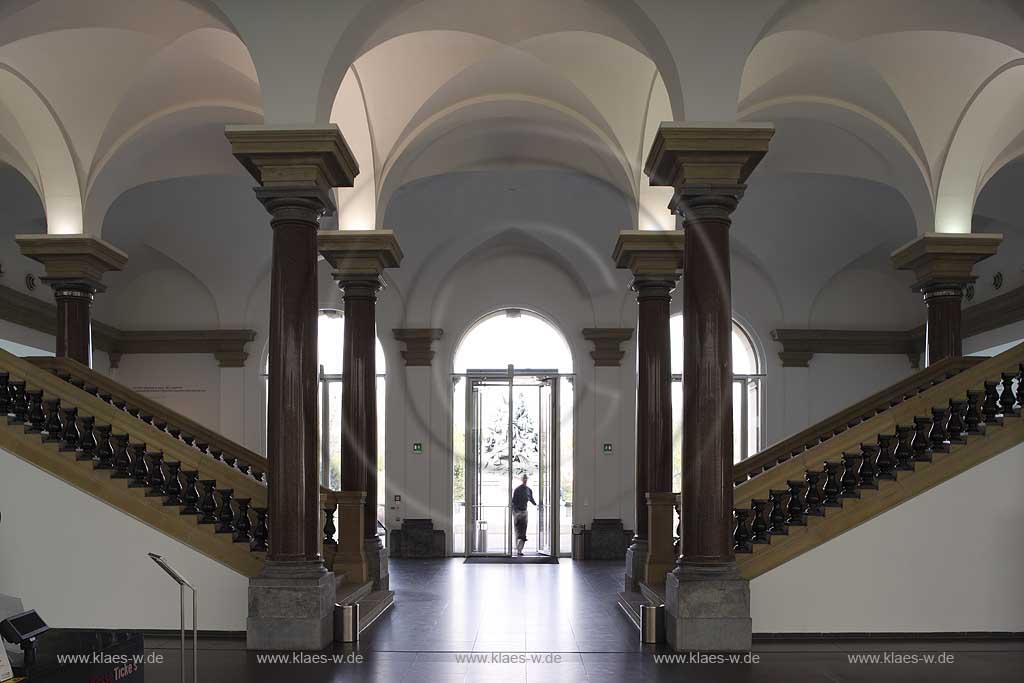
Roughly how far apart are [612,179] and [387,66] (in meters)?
3.73

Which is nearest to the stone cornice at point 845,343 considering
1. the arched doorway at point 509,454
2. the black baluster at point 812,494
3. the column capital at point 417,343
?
the arched doorway at point 509,454

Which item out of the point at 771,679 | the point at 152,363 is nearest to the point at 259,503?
the point at 771,679

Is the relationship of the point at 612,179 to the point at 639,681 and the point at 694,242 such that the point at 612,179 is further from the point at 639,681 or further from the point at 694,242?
the point at 639,681

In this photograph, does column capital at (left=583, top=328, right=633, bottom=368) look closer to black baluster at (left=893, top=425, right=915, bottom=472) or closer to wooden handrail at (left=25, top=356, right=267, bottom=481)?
wooden handrail at (left=25, top=356, right=267, bottom=481)

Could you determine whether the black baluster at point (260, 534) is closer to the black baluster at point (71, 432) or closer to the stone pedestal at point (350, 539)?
the black baluster at point (71, 432)

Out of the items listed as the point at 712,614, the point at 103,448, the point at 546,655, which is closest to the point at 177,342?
the point at 103,448

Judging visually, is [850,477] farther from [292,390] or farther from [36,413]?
[36,413]

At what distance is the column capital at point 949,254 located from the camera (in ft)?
41.8

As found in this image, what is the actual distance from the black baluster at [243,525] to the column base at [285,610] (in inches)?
36.2

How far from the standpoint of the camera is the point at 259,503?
33.4ft

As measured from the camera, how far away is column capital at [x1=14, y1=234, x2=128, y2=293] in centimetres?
1280

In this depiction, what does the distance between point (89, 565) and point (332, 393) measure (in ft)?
35.1

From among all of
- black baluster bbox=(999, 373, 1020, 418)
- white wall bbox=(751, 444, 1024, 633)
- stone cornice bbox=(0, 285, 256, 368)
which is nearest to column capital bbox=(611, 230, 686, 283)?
black baluster bbox=(999, 373, 1020, 418)

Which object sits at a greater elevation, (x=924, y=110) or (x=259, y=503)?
(x=924, y=110)
